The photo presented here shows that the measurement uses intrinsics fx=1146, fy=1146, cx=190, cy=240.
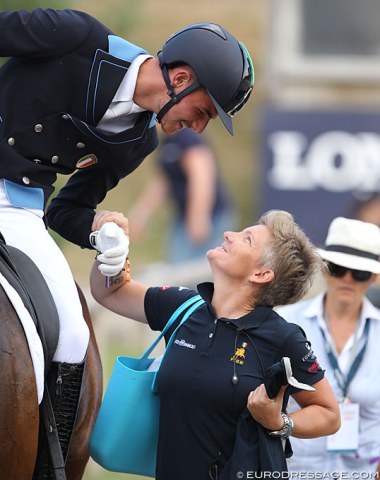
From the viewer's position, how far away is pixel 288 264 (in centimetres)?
425

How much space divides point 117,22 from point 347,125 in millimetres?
3495

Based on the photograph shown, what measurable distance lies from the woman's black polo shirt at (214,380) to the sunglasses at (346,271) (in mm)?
1343

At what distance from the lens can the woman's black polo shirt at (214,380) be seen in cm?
407

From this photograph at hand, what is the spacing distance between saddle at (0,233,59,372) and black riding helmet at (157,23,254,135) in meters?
0.77

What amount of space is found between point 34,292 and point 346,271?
1.86 meters

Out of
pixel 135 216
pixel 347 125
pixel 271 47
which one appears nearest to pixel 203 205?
pixel 135 216

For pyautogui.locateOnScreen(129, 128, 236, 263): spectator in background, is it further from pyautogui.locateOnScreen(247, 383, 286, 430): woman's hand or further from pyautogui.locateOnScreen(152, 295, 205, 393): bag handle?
pyautogui.locateOnScreen(247, 383, 286, 430): woman's hand

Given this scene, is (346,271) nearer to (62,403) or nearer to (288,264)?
(288,264)

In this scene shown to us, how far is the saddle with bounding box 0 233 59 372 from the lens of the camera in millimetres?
4129

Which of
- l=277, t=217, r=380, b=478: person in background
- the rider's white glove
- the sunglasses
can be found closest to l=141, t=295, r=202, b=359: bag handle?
the rider's white glove

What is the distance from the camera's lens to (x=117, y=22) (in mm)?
12188

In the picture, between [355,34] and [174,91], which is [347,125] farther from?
[174,91]

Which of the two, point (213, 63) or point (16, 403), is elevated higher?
point (213, 63)

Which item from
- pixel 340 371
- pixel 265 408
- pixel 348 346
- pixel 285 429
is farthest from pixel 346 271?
pixel 265 408
